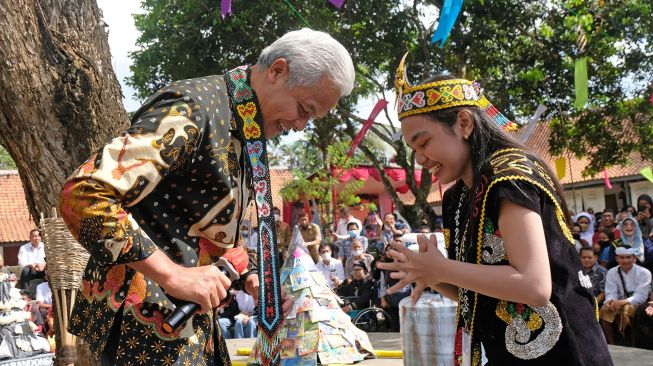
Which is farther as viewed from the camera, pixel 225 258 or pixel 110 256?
pixel 225 258

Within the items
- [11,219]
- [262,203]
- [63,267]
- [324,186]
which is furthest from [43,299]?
[11,219]

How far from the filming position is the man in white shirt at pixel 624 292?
7.92 m

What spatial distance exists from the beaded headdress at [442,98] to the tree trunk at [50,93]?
5.86 ft

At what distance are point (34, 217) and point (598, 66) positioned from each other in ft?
43.6

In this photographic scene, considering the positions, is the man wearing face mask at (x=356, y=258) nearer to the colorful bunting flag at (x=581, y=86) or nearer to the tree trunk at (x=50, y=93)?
the colorful bunting flag at (x=581, y=86)

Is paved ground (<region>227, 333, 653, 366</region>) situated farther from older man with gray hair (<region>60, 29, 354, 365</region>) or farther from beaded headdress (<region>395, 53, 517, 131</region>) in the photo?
older man with gray hair (<region>60, 29, 354, 365</region>)

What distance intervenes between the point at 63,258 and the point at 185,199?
2.07 metres

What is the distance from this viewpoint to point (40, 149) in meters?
3.47

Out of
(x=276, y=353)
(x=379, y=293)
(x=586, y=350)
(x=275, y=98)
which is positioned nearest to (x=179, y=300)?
(x=276, y=353)

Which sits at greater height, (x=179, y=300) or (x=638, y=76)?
(x=638, y=76)

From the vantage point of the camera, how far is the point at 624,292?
8.06 metres

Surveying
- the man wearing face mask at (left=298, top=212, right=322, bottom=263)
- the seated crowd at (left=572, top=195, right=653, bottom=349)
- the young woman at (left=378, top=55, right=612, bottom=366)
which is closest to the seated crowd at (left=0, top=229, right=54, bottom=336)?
the man wearing face mask at (left=298, top=212, right=322, bottom=263)

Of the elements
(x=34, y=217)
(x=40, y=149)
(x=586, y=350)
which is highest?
(x=40, y=149)

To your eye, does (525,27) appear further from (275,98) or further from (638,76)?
(275,98)
